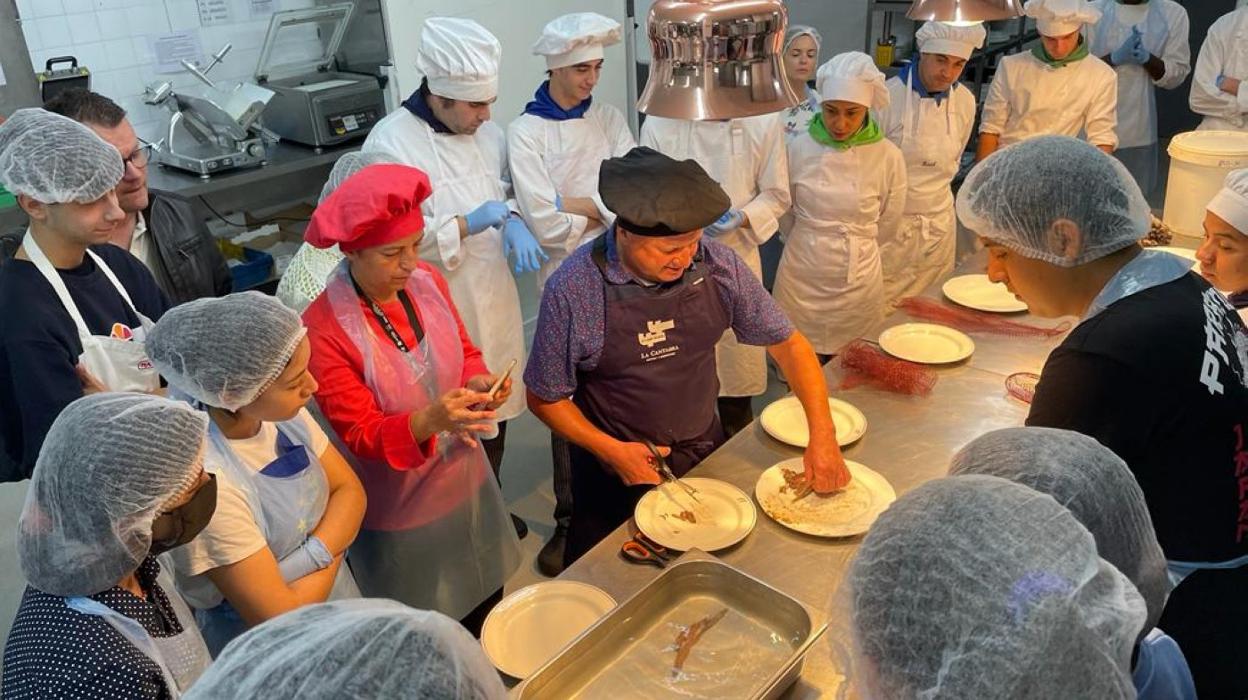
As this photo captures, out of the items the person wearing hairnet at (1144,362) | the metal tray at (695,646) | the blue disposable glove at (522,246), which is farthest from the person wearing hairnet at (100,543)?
the blue disposable glove at (522,246)

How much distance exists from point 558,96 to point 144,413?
2.28 metres

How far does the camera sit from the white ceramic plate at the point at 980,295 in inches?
113

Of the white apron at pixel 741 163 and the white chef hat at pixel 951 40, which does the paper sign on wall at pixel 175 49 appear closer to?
the white apron at pixel 741 163

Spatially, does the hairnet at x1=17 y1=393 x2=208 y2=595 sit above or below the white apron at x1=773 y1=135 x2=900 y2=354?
above

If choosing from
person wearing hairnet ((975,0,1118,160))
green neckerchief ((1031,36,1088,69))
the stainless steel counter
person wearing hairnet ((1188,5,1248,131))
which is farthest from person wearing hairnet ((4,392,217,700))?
person wearing hairnet ((1188,5,1248,131))

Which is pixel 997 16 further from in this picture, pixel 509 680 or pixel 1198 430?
pixel 509 680

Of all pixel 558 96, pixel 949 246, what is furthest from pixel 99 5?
pixel 949 246

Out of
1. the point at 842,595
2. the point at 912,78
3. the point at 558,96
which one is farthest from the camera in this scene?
the point at 912,78

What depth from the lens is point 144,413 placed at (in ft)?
4.44

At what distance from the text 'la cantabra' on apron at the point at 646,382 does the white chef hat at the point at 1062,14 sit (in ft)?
9.46

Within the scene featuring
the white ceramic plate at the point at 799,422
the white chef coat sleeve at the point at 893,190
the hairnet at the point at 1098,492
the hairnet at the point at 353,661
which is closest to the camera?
the hairnet at the point at 353,661

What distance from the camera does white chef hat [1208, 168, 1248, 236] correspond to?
2.28 m

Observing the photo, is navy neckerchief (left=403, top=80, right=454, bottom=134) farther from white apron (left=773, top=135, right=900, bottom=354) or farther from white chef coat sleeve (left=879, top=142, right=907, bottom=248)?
white chef coat sleeve (left=879, top=142, right=907, bottom=248)

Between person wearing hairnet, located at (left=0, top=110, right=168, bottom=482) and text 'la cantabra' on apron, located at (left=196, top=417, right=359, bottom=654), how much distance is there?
0.56 meters
